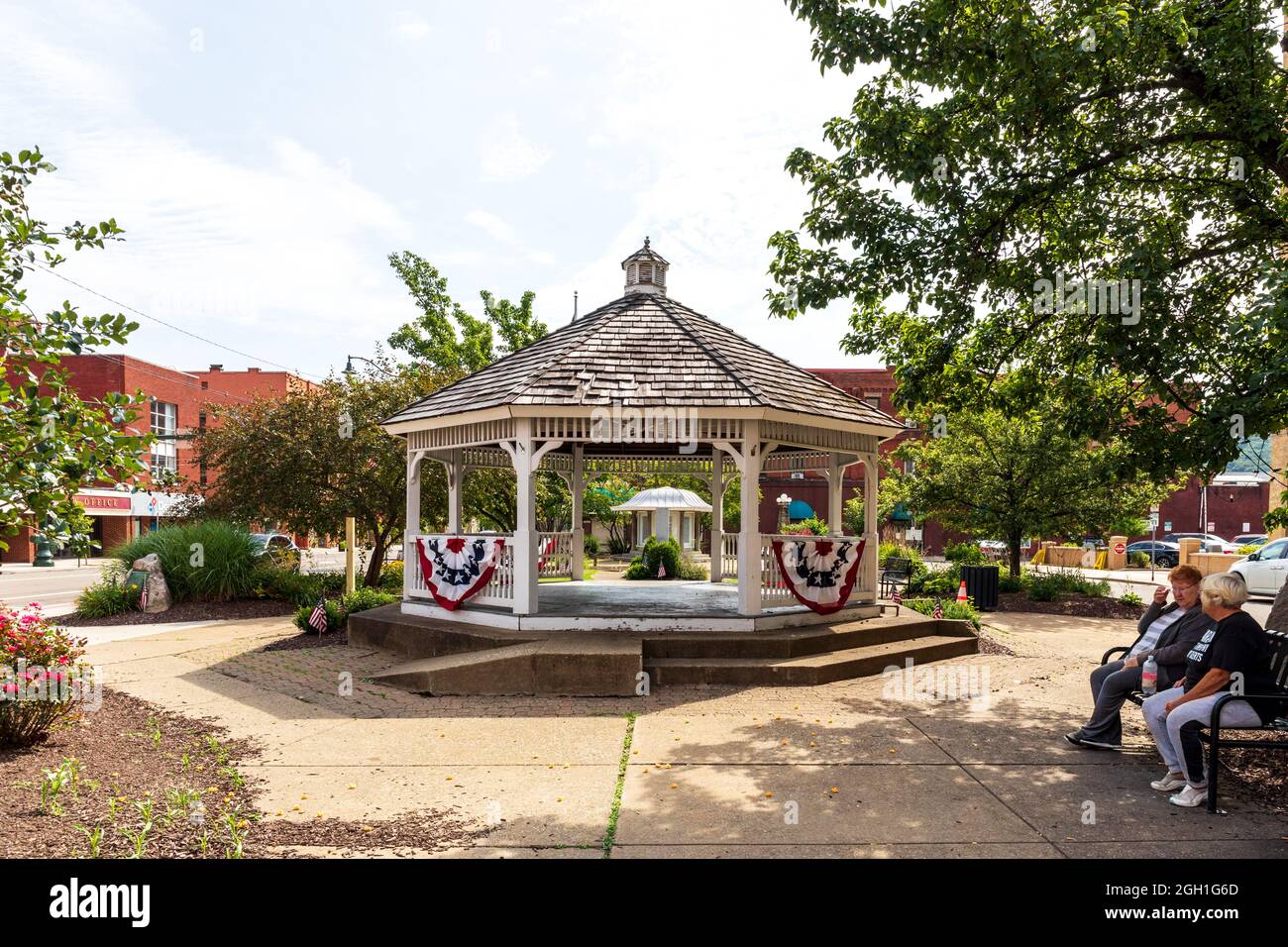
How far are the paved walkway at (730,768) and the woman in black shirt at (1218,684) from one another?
26cm

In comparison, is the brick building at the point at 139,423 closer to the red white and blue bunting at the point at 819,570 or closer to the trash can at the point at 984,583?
→ the trash can at the point at 984,583

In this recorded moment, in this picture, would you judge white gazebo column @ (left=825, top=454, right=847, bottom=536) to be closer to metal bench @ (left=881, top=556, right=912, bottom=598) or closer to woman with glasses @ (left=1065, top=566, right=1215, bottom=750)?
metal bench @ (left=881, top=556, right=912, bottom=598)

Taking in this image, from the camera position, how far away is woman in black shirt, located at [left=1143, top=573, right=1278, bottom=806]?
17.6ft

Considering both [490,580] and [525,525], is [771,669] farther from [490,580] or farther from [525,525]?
[490,580]

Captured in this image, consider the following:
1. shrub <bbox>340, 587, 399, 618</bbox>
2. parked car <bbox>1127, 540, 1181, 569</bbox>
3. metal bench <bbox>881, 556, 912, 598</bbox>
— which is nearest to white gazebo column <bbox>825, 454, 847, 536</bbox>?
metal bench <bbox>881, 556, 912, 598</bbox>

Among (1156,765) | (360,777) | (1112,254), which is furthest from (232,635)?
(1112,254)

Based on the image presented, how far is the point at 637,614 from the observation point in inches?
404

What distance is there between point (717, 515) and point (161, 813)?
38.8ft

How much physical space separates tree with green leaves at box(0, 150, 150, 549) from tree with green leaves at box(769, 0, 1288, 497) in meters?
6.47

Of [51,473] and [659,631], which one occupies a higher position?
[51,473]

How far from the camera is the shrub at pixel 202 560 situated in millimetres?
17203

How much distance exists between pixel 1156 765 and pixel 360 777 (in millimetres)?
6041

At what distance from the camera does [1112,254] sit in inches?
394

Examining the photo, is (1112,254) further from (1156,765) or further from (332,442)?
(332,442)
